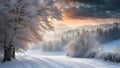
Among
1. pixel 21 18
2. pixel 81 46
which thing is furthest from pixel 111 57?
pixel 81 46

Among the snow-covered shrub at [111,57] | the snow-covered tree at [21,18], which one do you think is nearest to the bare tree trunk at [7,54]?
the snow-covered tree at [21,18]

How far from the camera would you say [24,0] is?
86.0ft

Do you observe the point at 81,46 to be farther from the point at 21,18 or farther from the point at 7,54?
the point at 21,18

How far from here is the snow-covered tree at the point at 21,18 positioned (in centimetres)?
2534

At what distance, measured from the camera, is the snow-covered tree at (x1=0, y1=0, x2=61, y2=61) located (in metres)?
25.3

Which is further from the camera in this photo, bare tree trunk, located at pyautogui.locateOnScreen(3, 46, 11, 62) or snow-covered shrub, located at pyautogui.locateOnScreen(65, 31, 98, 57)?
snow-covered shrub, located at pyautogui.locateOnScreen(65, 31, 98, 57)

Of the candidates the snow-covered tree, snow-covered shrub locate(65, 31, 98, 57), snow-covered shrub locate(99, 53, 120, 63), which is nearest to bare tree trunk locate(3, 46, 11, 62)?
the snow-covered tree

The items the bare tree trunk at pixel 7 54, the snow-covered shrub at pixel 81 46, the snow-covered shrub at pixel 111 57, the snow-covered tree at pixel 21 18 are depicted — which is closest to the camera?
the snow-covered tree at pixel 21 18

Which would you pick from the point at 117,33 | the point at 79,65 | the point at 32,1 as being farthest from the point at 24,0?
the point at 117,33

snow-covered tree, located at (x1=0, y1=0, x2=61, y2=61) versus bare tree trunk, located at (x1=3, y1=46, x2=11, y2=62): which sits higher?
snow-covered tree, located at (x1=0, y1=0, x2=61, y2=61)

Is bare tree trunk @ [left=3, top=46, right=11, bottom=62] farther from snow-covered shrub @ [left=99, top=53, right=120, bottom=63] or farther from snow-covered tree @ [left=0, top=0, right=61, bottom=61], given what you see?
snow-covered shrub @ [left=99, top=53, right=120, bottom=63]

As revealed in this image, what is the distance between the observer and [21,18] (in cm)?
2630

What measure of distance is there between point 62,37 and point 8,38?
13151 cm

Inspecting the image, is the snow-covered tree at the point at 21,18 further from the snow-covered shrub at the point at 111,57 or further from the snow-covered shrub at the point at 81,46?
the snow-covered shrub at the point at 81,46
